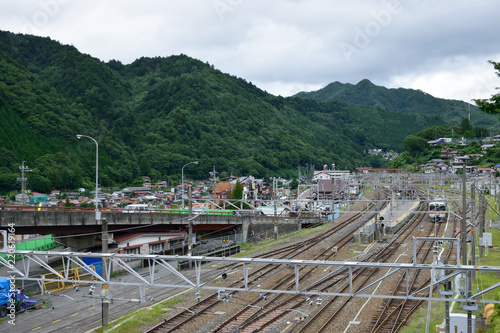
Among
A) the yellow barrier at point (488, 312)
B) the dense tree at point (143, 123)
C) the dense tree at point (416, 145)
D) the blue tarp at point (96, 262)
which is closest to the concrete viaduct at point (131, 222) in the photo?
the blue tarp at point (96, 262)

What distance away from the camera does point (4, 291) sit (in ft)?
60.7

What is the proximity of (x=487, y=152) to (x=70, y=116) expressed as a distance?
261 ft

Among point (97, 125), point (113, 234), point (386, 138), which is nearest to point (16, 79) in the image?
point (97, 125)

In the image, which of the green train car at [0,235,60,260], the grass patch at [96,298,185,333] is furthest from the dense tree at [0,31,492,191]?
the grass patch at [96,298,185,333]

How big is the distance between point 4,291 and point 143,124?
90.0 metres

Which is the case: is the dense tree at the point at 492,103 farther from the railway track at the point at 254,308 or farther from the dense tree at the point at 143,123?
the dense tree at the point at 143,123

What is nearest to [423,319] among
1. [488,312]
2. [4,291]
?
[488,312]

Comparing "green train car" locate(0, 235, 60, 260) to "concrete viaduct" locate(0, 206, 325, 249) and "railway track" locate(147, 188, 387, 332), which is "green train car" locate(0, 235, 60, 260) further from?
"railway track" locate(147, 188, 387, 332)

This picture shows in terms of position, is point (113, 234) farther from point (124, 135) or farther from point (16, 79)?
point (124, 135)

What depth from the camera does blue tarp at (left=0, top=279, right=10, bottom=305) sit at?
1827 cm

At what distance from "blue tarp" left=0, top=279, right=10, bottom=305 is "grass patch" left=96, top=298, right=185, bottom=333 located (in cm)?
502

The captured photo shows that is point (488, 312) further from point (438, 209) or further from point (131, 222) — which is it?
point (438, 209)

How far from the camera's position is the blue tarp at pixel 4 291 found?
59.9 feet

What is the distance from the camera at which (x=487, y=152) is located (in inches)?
3410
